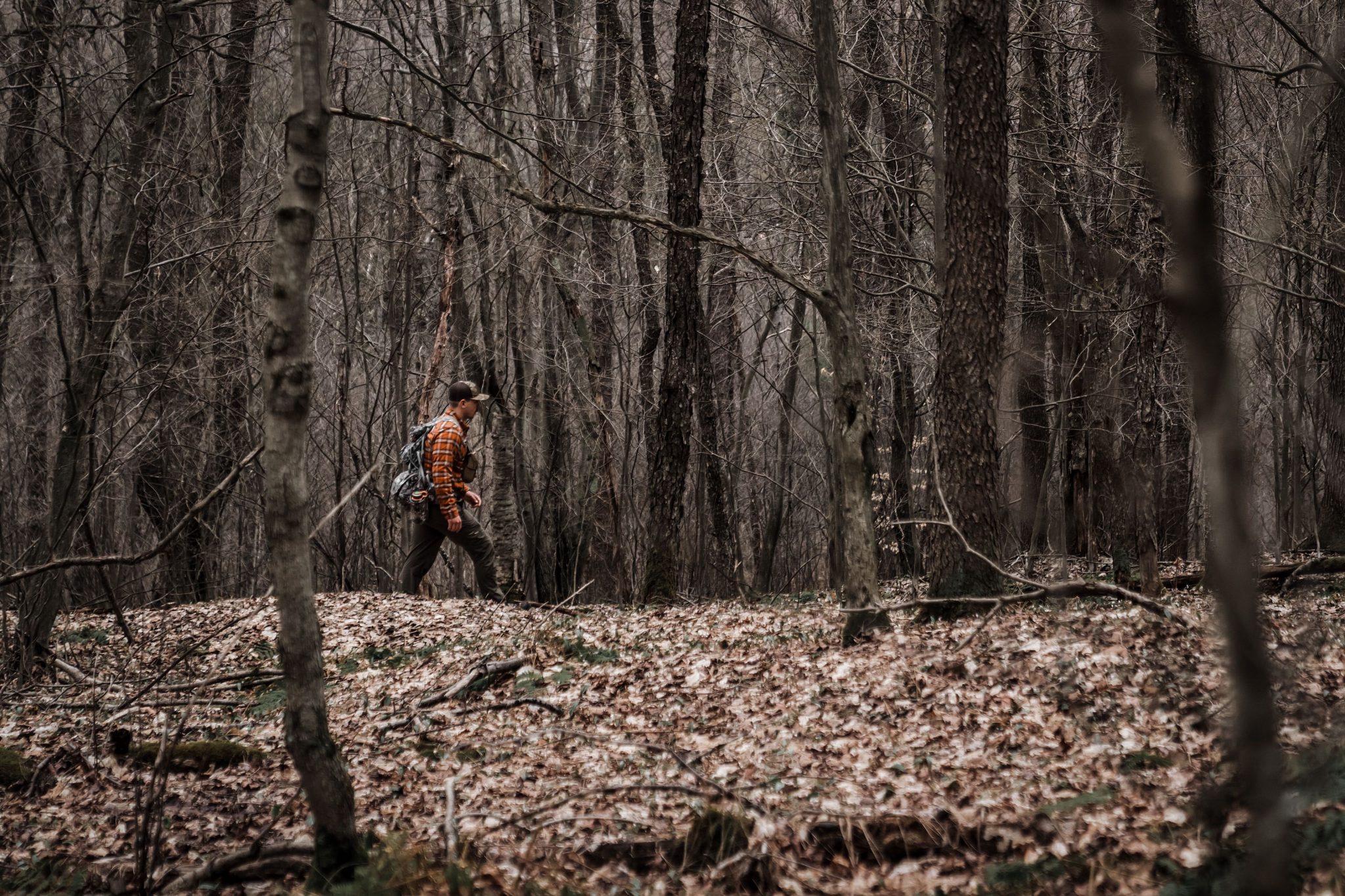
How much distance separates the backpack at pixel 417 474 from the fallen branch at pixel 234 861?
682 centimetres

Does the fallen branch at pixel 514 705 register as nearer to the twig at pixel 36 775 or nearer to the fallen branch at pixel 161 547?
the fallen branch at pixel 161 547

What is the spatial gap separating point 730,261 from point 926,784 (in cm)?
1355

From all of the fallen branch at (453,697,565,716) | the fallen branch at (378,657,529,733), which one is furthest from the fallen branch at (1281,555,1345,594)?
the fallen branch at (378,657,529,733)

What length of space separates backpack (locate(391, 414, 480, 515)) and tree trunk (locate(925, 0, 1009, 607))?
5369 mm

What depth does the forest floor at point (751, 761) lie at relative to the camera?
3553 mm

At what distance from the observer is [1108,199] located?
12477mm

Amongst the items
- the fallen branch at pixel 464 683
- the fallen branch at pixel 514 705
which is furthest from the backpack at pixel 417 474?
the fallen branch at pixel 514 705

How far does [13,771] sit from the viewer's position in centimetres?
569

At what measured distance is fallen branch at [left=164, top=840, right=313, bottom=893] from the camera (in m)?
4.00

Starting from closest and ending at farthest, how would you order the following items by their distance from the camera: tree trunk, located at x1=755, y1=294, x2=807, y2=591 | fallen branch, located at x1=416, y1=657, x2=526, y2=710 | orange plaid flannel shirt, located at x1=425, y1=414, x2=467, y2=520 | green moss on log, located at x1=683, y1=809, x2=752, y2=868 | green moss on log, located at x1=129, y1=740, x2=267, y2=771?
green moss on log, located at x1=683, y1=809, x2=752, y2=868
green moss on log, located at x1=129, y1=740, x2=267, y2=771
fallen branch, located at x1=416, y1=657, x2=526, y2=710
orange plaid flannel shirt, located at x1=425, y1=414, x2=467, y2=520
tree trunk, located at x1=755, y1=294, x2=807, y2=591

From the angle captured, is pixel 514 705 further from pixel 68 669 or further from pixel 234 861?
pixel 68 669

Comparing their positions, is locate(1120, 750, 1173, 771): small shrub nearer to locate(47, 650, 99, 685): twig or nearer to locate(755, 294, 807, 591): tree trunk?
locate(47, 650, 99, 685): twig

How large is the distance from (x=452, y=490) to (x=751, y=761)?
21.3 feet

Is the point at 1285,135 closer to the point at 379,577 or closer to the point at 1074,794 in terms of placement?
the point at 1074,794
